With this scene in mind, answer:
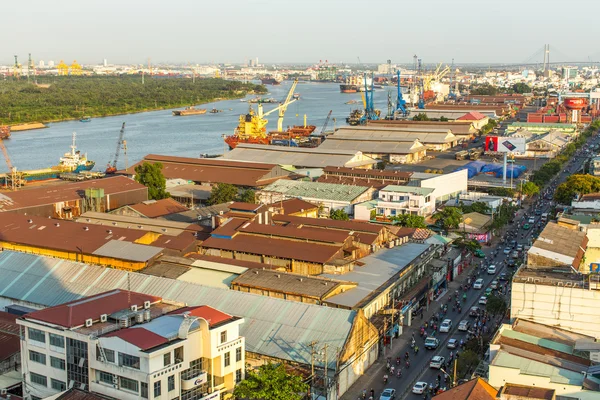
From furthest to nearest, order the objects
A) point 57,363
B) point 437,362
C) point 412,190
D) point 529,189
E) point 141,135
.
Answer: point 141,135 → point 529,189 → point 412,190 → point 437,362 → point 57,363

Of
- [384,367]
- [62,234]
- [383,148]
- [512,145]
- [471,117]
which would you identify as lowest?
[384,367]

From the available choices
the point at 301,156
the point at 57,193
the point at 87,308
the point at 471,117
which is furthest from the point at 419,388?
the point at 471,117

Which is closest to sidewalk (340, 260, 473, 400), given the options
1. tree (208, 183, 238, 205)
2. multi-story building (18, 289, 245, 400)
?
multi-story building (18, 289, 245, 400)

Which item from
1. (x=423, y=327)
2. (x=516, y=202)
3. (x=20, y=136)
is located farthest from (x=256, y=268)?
(x=20, y=136)

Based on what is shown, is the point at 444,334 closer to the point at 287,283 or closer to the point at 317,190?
the point at 287,283

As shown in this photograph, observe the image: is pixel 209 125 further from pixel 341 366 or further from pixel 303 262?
pixel 341 366

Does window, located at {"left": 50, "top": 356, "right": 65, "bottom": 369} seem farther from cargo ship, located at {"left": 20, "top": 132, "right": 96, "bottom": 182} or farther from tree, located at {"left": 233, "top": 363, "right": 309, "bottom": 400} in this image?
Result: cargo ship, located at {"left": 20, "top": 132, "right": 96, "bottom": 182}
